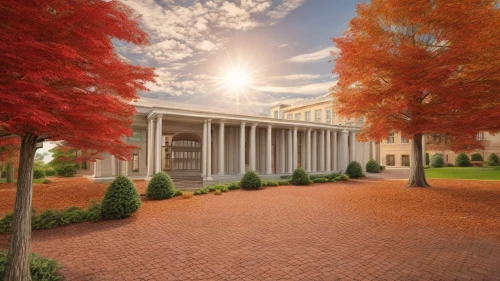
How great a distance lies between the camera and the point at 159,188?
13.8 metres

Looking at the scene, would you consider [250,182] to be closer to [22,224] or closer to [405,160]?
[22,224]

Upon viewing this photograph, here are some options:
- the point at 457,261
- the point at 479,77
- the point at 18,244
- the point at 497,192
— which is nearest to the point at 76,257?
the point at 18,244

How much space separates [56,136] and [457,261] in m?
9.73

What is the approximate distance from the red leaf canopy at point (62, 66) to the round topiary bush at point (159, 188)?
8293mm

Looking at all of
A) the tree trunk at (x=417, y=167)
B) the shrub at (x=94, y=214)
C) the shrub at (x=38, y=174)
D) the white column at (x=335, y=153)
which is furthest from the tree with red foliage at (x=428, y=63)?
the shrub at (x=38, y=174)

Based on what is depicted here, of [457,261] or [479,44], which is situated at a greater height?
[479,44]

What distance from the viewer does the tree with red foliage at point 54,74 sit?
3549mm

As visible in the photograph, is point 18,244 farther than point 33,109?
Yes

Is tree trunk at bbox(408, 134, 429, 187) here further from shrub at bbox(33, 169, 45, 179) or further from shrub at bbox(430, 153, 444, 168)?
shrub at bbox(33, 169, 45, 179)

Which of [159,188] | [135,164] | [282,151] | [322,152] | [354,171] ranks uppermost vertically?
[282,151]

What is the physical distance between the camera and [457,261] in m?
5.65

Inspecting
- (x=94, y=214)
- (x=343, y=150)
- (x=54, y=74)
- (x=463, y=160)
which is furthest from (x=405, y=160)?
(x=54, y=74)

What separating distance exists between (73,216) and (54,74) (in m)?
7.70

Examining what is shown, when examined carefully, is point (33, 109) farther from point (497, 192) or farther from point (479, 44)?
point (497, 192)
